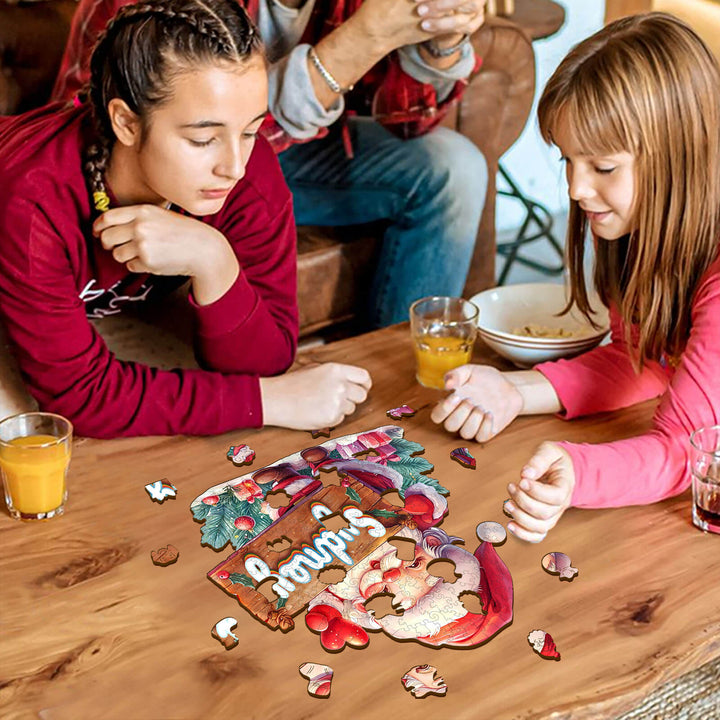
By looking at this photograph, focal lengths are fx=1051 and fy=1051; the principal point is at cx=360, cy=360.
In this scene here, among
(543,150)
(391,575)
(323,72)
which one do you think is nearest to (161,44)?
(323,72)

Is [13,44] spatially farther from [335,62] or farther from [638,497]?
[638,497]

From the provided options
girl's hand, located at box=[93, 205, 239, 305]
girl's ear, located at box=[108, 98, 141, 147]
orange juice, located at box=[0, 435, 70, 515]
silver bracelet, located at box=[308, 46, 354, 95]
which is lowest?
orange juice, located at box=[0, 435, 70, 515]

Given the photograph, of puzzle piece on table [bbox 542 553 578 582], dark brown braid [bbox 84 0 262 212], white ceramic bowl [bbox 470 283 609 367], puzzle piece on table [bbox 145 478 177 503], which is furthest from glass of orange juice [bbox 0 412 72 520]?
white ceramic bowl [bbox 470 283 609 367]

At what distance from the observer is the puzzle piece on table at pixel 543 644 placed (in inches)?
43.3

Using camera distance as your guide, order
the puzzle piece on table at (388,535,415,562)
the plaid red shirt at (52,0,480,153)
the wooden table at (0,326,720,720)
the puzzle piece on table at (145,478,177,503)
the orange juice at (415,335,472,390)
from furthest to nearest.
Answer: the plaid red shirt at (52,0,480,153)
the orange juice at (415,335,472,390)
the puzzle piece on table at (145,478,177,503)
the puzzle piece on table at (388,535,415,562)
the wooden table at (0,326,720,720)

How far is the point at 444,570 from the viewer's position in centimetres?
123

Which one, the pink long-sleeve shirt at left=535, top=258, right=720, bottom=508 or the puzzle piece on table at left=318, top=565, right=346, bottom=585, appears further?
the pink long-sleeve shirt at left=535, top=258, right=720, bottom=508

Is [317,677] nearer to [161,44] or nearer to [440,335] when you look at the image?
[440,335]

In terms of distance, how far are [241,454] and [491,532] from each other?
378 millimetres

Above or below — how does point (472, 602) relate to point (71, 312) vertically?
below

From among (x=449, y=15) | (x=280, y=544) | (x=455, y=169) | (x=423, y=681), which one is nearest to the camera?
(x=423, y=681)

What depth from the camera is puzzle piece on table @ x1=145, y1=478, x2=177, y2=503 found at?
1361 mm

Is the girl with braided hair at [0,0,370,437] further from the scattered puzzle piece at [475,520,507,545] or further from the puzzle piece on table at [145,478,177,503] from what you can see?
the scattered puzzle piece at [475,520,507,545]

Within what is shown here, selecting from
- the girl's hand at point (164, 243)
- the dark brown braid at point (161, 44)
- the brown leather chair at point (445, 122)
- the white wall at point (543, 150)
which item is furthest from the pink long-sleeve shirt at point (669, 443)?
the white wall at point (543, 150)
